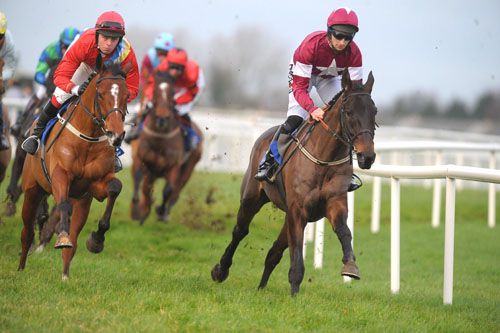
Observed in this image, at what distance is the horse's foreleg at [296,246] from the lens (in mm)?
6645

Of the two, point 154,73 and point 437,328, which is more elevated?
point 154,73

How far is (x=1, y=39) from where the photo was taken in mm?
9195

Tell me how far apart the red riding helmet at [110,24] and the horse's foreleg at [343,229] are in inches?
91.1

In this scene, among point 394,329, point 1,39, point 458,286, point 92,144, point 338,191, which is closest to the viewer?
point 394,329

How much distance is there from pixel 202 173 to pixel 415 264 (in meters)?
8.15

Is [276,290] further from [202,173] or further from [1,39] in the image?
[202,173]

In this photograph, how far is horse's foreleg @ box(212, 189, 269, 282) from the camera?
774 centimetres

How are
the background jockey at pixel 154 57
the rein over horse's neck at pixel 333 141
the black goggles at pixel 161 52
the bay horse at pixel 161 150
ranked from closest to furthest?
the rein over horse's neck at pixel 333 141 < the bay horse at pixel 161 150 < the background jockey at pixel 154 57 < the black goggles at pixel 161 52

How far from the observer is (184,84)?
13.6 m

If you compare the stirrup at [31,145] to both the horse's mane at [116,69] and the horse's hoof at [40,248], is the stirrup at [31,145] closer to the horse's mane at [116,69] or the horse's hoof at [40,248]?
the horse's mane at [116,69]

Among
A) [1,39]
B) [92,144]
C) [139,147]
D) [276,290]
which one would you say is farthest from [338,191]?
[139,147]

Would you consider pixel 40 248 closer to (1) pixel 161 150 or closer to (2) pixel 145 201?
(2) pixel 145 201

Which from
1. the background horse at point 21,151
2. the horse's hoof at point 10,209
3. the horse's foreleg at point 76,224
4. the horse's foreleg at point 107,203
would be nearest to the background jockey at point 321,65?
the horse's foreleg at point 107,203

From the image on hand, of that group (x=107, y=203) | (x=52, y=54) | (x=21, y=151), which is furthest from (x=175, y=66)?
(x=107, y=203)
